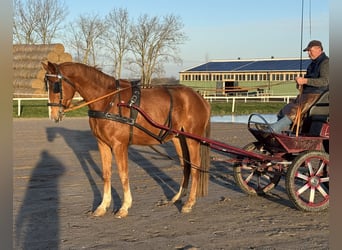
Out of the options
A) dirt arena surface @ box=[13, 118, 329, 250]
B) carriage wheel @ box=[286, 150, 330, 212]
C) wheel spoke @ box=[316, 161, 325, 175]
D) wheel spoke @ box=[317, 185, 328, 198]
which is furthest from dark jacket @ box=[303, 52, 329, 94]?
dirt arena surface @ box=[13, 118, 329, 250]

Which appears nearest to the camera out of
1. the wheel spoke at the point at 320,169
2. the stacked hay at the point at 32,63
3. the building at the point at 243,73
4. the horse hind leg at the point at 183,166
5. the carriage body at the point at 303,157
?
the carriage body at the point at 303,157

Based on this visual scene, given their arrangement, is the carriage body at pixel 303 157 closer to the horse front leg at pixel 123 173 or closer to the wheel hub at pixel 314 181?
the wheel hub at pixel 314 181

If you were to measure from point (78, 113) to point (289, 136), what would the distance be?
24.1 meters

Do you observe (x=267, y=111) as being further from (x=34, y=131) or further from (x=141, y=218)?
(x=141, y=218)

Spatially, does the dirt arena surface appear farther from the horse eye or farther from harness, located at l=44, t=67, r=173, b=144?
the horse eye

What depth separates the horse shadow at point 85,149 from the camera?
25.5 feet

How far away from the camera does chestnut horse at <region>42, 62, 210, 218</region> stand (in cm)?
628

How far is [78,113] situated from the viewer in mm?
29750

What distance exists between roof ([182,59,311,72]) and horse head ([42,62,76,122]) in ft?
203

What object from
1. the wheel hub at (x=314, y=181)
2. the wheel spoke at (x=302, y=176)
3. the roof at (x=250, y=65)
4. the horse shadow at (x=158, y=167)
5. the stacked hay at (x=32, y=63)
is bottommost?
the horse shadow at (x=158, y=167)

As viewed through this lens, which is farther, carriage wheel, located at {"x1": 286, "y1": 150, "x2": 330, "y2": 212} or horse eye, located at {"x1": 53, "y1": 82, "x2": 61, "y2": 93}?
carriage wheel, located at {"x1": 286, "y1": 150, "x2": 330, "y2": 212}

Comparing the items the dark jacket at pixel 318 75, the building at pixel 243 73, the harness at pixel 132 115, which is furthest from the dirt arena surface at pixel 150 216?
the building at pixel 243 73

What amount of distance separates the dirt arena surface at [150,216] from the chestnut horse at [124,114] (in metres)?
0.38

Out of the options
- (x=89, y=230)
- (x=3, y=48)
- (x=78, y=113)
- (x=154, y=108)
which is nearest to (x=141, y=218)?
(x=89, y=230)
